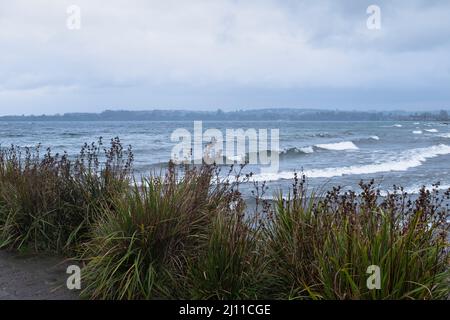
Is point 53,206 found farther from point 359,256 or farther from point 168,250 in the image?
point 359,256

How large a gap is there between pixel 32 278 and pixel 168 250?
1.78 meters

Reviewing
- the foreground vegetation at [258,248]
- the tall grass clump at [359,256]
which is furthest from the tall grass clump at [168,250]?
the tall grass clump at [359,256]

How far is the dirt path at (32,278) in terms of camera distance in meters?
4.83

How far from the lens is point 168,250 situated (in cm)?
471

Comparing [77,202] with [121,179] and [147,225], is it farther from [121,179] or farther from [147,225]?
[147,225]

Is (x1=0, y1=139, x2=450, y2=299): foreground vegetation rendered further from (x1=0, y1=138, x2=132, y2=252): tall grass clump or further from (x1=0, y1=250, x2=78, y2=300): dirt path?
(x1=0, y1=250, x2=78, y2=300): dirt path

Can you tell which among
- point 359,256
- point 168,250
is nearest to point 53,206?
point 168,250

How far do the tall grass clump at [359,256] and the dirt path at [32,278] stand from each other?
216cm

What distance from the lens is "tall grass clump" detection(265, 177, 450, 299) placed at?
3688 millimetres

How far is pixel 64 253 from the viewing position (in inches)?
237

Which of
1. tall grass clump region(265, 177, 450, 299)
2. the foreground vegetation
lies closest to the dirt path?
the foreground vegetation
